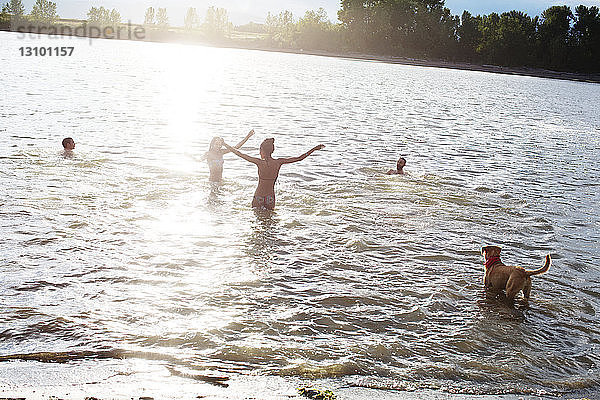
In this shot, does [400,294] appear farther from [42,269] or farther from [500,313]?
[42,269]

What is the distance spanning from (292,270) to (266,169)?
3110 mm

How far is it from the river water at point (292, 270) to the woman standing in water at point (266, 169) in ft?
1.17

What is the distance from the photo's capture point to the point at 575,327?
24.3 ft

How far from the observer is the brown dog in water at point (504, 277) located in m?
7.61

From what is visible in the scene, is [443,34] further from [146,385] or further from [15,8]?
[146,385]

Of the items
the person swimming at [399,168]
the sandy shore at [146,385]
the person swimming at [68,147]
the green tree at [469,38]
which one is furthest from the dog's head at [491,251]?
the green tree at [469,38]

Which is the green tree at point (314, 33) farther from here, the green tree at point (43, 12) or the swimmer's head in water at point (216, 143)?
the swimmer's head in water at point (216, 143)

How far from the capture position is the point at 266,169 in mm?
11328

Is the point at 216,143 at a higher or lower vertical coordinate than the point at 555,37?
lower

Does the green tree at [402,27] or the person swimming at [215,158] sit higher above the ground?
the green tree at [402,27]

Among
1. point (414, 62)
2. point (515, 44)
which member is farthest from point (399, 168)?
point (414, 62)

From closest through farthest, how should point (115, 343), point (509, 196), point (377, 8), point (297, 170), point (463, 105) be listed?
1. point (115, 343)
2. point (509, 196)
3. point (297, 170)
4. point (463, 105)
5. point (377, 8)

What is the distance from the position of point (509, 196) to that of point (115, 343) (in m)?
11.3

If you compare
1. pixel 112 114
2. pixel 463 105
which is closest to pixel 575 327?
pixel 112 114
